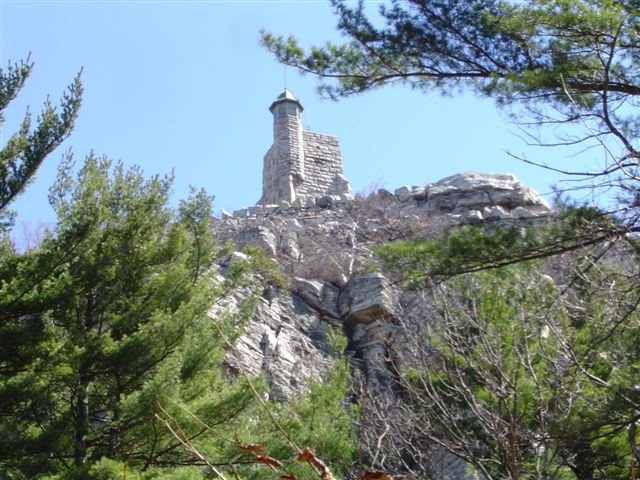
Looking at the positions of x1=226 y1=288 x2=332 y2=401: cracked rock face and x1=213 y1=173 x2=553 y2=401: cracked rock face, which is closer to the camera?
x1=226 y1=288 x2=332 y2=401: cracked rock face

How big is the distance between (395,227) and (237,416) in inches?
706

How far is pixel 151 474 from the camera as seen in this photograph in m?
7.10

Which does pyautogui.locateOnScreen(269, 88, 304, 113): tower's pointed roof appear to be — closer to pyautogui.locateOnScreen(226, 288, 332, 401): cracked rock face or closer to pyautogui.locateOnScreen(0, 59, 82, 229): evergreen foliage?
pyautogui.locateOnScreen(226, 288, 332, 401): cracked rock face

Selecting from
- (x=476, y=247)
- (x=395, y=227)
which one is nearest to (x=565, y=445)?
(x=476, y=247)

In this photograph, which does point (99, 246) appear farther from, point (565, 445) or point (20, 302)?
point (565, 445)

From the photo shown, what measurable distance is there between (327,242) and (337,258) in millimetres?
1485

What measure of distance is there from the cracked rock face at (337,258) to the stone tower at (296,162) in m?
5.11

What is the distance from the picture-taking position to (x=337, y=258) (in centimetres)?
2416

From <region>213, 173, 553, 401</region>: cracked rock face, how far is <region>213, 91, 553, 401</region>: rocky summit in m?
0.03

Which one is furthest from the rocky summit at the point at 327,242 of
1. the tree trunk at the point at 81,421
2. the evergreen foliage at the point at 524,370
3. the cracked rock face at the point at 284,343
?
the tree trunk at the point at 81,421

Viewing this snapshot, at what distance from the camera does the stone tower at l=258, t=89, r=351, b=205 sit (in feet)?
120

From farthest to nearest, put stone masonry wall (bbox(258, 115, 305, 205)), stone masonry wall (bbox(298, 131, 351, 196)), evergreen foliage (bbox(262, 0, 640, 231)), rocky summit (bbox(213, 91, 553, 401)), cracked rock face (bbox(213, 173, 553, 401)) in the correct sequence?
stone masonry wall (bbox(298, 131, 351, 196)), stone masonry wall (bbox(258, 115, 305, 205)), rocky summit (bbox(213, 91, 553, 401)), cracked rock face (bbox(213, 173, 553, 401)), evergreen foliage (bbox(262, 0, 640, 231))

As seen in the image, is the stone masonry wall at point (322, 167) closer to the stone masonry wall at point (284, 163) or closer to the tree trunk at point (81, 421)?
the stone masonry wall at point (284, 163)

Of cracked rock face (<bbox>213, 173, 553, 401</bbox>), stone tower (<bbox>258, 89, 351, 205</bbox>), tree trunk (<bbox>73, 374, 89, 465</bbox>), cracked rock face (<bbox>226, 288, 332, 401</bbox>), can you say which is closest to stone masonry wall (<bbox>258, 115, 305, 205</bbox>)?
stone tower (<bbox>258, 89, 351, 205</bbox>)
